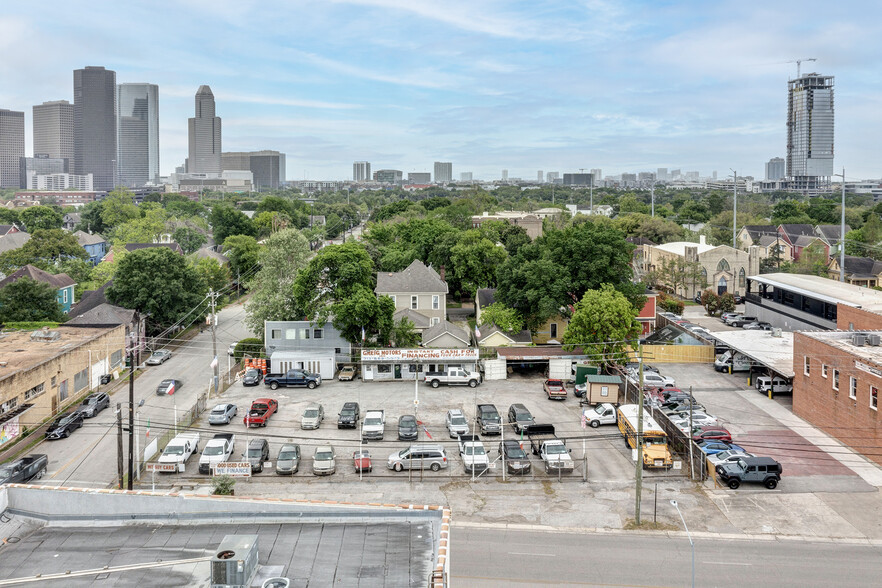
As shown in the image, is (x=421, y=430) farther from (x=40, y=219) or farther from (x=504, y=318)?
(x=40, y=219)

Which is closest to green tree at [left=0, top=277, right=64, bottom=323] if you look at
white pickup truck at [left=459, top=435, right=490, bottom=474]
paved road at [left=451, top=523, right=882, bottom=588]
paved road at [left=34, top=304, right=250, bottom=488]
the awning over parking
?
paved road at [left=34, top=304, right=250, bottom=488]

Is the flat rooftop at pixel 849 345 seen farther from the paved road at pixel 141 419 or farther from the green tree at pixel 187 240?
the green tree at pixel 187 240

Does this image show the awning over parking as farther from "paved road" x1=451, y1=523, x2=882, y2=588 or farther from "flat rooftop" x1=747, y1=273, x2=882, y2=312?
"paved road" x1=451, y1=523, x2=882, y2=588

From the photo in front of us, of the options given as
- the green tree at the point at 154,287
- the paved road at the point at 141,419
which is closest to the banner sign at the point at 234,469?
the paved road at the point at 141,419

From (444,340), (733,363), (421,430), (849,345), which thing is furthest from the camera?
(444,340)

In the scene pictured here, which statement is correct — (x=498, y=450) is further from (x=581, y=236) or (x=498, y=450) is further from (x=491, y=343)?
(x=581, y=236)

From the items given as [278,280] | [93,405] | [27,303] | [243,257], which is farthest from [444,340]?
[243,257]
